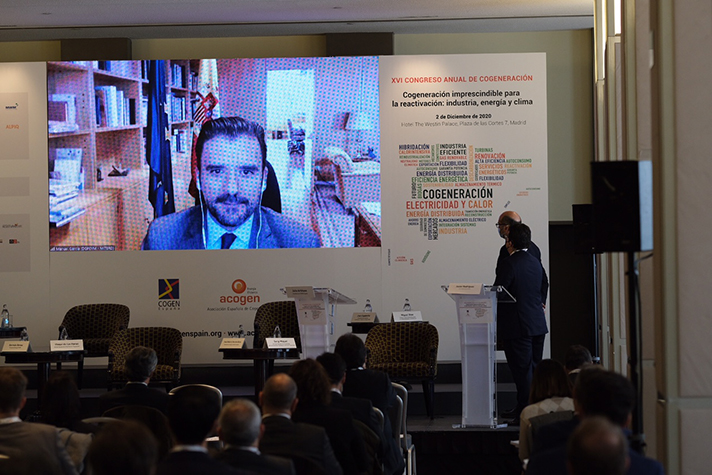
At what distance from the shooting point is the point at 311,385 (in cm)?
388

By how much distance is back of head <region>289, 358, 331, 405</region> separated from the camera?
12.7 feet

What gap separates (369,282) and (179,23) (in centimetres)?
373

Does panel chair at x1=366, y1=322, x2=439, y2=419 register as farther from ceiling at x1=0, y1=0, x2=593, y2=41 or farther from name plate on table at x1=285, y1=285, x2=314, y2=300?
→ ceiling at x1=0, y1=0, x2=593, y2=41

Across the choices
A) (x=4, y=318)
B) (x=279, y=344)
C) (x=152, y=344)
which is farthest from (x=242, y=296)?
(x=4, y=318)

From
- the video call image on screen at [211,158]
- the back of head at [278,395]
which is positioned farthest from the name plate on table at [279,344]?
the back of head at [278,395]

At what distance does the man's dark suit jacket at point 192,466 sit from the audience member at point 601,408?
947mm

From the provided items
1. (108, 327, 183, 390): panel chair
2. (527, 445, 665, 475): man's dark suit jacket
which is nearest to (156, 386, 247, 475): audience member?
(527, 445, 665, 475): man's dark suit jacket

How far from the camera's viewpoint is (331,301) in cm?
746

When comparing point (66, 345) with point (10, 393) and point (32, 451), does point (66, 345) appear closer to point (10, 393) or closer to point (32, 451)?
point (10, 393)

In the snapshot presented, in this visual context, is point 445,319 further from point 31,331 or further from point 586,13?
point 31,331

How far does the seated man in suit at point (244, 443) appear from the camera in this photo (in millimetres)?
2861

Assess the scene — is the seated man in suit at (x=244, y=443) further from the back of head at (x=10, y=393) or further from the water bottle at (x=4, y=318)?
the water bottle at (x=4, y=318)

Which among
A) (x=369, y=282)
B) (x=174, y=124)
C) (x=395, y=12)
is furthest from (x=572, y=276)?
(x=174, y=124)

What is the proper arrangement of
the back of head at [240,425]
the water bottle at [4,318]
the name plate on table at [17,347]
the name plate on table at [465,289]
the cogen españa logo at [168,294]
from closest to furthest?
the back of head at [240,425] < the name plate on table at [465,289] < the name plate on table at [17,347] < the water bottle at [4,318] < the cogen españa logo at [168,294]
